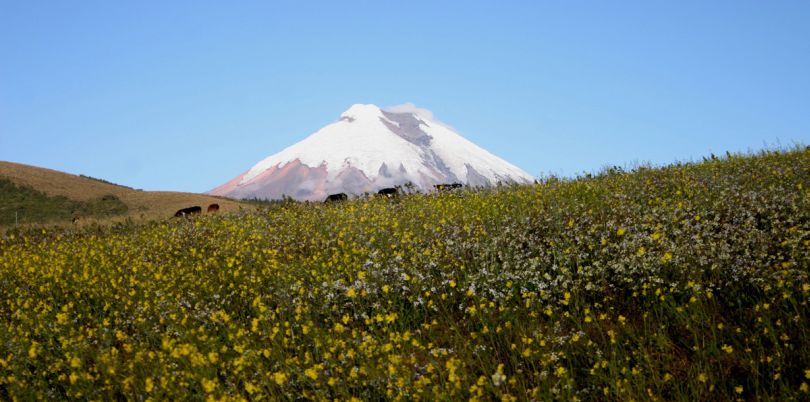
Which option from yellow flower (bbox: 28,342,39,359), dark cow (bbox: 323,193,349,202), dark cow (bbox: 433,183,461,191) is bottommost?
yellow flower (bbox: 28,342,39,359)

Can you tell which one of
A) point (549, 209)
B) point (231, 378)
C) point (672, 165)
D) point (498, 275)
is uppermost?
point (672, 165)

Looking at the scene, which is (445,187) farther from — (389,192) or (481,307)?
(481,307)

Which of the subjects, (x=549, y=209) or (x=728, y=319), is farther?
(x=549, y=209)

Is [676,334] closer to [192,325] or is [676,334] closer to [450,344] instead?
[450,344]

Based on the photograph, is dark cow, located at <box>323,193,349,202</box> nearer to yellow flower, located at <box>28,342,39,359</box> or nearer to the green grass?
yellow flower, located at <box>28,342,39,359</box>

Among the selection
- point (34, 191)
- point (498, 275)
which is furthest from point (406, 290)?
point (34, 191)

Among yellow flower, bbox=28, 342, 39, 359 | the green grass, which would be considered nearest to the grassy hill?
the green grass

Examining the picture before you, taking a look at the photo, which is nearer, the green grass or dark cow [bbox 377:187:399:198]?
dark cow [bbox 377:187:399:198]

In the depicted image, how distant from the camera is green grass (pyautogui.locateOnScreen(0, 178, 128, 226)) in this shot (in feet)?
126

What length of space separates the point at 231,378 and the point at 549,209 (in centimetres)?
601

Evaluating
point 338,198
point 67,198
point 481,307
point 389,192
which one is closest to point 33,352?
point 481,307

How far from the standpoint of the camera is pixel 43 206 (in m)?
40.7

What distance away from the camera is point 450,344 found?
6762mm

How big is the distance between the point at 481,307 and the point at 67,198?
43151 millimetres
